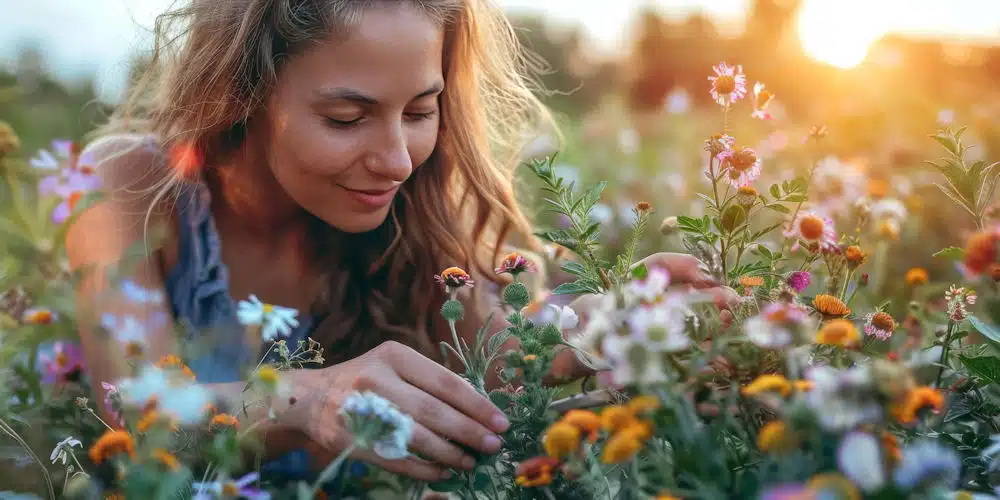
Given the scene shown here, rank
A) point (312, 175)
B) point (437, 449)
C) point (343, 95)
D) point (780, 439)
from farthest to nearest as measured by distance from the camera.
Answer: point (312, 175) → point (343, 95) → point (437, 449) → point (780, 439)

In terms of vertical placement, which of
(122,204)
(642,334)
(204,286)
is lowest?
(204,286)

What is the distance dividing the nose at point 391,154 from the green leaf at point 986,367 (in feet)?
2.77

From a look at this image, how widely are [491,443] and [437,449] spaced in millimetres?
57

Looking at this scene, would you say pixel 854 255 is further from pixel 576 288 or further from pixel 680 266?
pixel 576 288

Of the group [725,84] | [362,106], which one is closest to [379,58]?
[362,106]

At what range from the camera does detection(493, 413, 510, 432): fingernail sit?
0.88 metres

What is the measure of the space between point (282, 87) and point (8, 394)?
0.64 metres

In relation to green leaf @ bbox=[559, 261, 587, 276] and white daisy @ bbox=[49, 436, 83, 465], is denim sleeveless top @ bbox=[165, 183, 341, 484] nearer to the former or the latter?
white daisy @ bbox=[49, 436, 83, 465]

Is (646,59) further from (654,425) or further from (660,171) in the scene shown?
(654,425)

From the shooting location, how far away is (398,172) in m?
1.38

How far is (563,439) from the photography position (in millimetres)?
662

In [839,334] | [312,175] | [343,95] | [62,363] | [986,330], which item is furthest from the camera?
[62,363]

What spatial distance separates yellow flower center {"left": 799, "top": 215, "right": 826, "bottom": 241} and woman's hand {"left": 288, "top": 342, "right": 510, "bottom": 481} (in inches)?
16.6

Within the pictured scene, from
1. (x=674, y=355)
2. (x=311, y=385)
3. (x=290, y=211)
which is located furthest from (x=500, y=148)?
(x=674, y=355)
